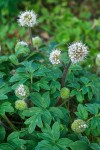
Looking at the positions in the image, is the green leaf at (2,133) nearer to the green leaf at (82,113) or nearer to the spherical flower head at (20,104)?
the spherical flower head at (20,104)

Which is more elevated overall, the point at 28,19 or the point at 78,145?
the point at 28,19

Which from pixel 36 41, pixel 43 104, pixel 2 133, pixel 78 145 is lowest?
pixel 78 145

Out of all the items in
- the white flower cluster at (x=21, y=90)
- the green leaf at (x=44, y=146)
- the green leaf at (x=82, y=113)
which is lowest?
the green leaf at (x=44, y=146)

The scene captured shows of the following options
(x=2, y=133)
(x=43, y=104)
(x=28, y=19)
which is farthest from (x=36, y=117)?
(x=28, y=19)

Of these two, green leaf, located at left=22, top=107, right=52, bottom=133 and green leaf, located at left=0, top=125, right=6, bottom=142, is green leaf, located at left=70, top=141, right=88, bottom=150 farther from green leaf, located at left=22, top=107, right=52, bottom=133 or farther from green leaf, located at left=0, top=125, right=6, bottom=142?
green leaf, located at left=0, top=125, right=6, bottom=142

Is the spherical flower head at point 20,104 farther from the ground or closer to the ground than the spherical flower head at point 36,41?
closer to the ground

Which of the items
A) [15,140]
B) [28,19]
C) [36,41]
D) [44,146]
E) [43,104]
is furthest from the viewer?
[36,41]

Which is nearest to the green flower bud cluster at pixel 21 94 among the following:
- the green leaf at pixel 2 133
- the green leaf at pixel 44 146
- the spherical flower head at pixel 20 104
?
the spherical flower head at pixel 20 104

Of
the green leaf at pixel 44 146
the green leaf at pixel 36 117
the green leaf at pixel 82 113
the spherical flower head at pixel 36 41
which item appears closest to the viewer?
the green leaf at pixel 44 146

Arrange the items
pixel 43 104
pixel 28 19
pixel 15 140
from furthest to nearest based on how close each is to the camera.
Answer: pixel 28 19, pixel 43 104, pixel 15 140

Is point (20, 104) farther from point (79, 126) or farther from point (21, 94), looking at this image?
point (79, 126)

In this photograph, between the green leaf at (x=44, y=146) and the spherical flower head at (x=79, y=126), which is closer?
the green leaf at (x=44, y=146)
